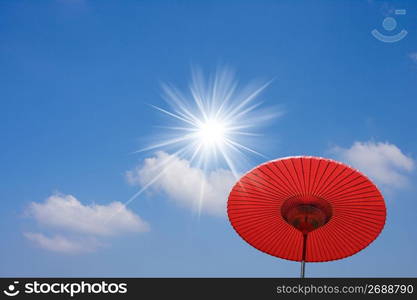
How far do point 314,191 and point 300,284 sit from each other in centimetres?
136

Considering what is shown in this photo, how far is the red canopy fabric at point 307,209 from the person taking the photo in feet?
17.3

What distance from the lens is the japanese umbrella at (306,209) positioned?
5281mm

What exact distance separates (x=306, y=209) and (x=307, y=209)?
0.05 feet

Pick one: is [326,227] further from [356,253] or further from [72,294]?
[72,294]

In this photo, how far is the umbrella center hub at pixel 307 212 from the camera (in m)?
5.66

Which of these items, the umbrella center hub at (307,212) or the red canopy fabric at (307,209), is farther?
the umbrella center hub at (307,212)

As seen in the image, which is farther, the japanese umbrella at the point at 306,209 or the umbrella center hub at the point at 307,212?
the umbrella center hub at the point at 307,212

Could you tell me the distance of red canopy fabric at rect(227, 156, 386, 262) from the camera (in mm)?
5281

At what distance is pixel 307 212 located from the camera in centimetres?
565

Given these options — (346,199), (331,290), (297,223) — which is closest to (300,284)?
(331,290)

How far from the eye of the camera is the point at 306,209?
5660 millimetres

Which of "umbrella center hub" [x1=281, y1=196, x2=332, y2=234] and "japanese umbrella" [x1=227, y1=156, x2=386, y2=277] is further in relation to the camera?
"umbrella center hub" [x1=281, y1=196, x2=332, y2=234]

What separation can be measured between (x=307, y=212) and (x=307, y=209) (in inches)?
1.7

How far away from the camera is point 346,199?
5613 mm
